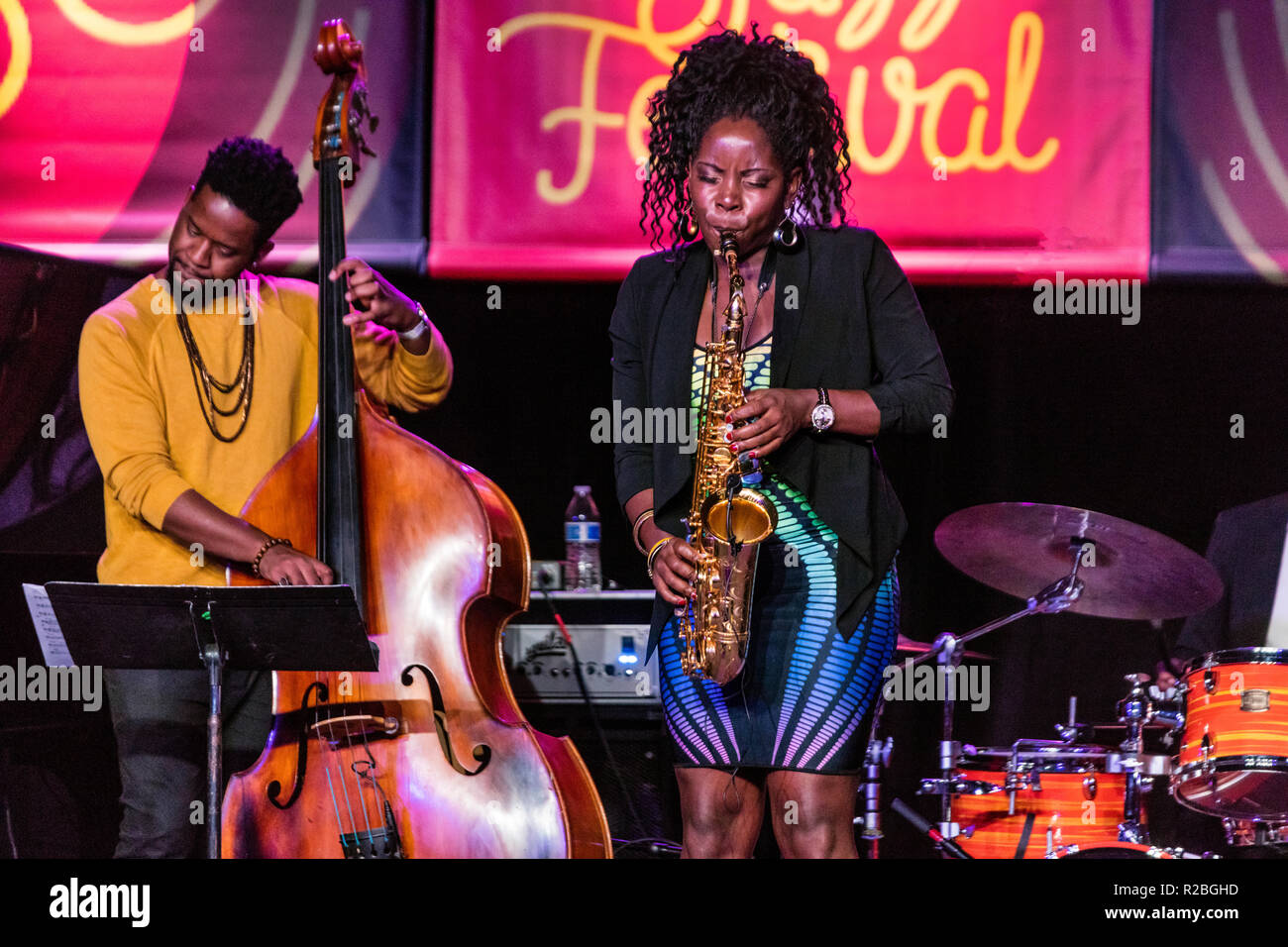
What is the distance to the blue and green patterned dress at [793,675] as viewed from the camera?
2324 millimetres

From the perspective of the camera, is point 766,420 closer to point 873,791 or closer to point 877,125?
point 873,791

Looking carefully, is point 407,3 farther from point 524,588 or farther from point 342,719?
point 342,719

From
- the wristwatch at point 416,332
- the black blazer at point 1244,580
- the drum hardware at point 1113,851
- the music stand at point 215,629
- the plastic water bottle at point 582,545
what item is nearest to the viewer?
the music stand at point 215,629

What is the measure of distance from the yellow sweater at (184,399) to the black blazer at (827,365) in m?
1.03

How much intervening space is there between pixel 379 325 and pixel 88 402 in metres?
0.73

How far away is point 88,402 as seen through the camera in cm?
339

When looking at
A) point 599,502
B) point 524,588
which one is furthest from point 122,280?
point 524,588

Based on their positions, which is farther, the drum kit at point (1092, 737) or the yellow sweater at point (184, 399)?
the drum kit at point (1092, 737)

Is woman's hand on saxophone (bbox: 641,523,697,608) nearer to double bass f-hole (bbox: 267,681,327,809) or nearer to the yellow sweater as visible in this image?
double bass f-hole (bbox: 267,681,327,809)

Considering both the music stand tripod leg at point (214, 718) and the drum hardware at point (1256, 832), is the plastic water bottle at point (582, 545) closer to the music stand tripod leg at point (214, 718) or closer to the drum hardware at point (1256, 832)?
the music stand tripod leg at point (214, 718)

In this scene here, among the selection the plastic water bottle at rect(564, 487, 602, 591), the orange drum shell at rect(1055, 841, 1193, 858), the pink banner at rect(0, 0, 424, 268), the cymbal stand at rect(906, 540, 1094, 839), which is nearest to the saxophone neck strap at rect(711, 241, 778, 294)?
the cymbal stand at rect(906, 540, 1094, 839)

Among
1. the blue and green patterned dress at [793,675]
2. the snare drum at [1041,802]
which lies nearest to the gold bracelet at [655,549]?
the blue and green patterned dress at [793,675]

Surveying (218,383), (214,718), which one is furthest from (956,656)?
(218,383)

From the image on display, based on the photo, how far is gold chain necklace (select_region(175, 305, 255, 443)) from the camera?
3.43 meters
